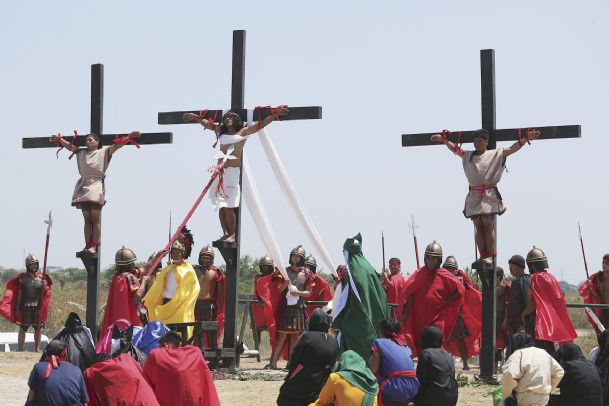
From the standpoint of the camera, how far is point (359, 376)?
10023mm

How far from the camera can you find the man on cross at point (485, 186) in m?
14.9

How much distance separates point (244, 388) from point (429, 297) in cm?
260

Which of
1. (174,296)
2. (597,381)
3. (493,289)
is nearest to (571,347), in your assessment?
(597,381)

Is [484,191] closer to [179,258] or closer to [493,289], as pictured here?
[493,289]

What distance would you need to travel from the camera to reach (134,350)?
1141 cm

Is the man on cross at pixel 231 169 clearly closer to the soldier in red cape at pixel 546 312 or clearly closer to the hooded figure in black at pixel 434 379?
the soldier in red cape at pixel 546 312

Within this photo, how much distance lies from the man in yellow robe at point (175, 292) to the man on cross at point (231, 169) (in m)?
0.63

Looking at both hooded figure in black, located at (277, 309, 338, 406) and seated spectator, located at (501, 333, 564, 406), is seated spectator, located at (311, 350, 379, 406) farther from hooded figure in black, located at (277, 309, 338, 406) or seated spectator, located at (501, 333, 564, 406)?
seated spectator, located at (501, 333, 564, 406)

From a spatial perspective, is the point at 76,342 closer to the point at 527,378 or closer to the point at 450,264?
the point at 527,378

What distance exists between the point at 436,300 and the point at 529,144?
2.27m

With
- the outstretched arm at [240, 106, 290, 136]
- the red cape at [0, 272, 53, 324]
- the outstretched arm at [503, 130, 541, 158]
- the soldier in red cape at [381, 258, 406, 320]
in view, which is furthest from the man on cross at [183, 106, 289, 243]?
the red cape at [0, 272, 53, 324]

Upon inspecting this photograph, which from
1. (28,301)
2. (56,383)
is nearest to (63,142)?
(28,301)

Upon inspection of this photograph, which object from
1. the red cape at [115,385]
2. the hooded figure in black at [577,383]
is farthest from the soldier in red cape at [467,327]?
the red cape at [115,385]

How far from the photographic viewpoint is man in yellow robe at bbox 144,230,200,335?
1542 cm
